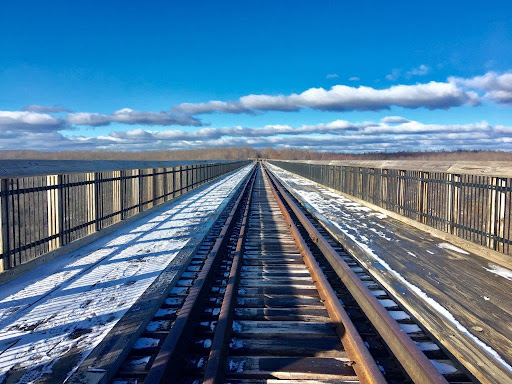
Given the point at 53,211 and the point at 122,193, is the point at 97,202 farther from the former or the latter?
the point at 53,211

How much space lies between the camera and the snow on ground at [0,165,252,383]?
3836 mm

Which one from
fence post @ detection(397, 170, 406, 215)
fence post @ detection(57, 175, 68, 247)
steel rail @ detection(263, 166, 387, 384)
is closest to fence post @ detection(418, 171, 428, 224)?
fence post @ detection(397, 170, 406, 215)

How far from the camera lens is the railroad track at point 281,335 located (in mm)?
3482

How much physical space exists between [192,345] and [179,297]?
141cm

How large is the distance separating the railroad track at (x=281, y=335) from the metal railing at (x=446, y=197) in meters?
3.08

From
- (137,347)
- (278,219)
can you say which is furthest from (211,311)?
(278,219)

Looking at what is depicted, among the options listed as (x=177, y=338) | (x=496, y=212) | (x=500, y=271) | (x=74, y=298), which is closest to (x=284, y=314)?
(x=177, y=338)

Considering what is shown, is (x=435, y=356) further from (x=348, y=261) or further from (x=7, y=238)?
(x=7, y=238)

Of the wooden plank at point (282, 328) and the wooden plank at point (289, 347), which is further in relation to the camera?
the wooden plank at point (282, 328)

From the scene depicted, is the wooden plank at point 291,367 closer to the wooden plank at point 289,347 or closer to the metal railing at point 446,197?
the wooden plank at point 289,347

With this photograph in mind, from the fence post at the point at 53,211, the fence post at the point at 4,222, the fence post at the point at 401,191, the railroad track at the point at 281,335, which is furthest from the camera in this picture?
the fence post at the point at 401,191

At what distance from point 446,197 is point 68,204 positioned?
341 inches

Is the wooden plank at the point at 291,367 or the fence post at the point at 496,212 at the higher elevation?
the fence post at the point at 496,212

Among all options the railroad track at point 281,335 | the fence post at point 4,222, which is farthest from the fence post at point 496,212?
the fence post at point 4,222
